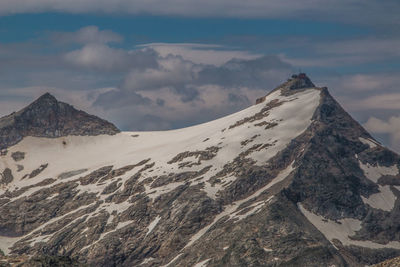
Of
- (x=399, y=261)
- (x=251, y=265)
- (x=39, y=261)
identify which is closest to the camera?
(x=399, y=261)

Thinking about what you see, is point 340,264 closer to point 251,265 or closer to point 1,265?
point 251,265

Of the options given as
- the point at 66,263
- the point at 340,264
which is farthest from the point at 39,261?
the point at 340,264

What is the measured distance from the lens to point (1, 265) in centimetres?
7406

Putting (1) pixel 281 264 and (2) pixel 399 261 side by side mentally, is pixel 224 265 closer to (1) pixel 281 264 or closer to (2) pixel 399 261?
(1) pixel 281 264

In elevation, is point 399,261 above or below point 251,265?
above

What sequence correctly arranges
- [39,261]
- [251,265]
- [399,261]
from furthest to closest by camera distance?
[251,265] → [39,261] → [399,261]

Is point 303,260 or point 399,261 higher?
point 399,261

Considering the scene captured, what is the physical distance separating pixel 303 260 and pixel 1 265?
137 meters

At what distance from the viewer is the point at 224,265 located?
199750 mm

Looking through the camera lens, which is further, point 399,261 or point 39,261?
point 39,261

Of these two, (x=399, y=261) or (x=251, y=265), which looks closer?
(x=399, y=261)

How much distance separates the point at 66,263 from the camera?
75.6 m

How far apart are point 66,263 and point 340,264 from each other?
138600 millimetres

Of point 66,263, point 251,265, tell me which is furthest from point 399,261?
point 251,265
